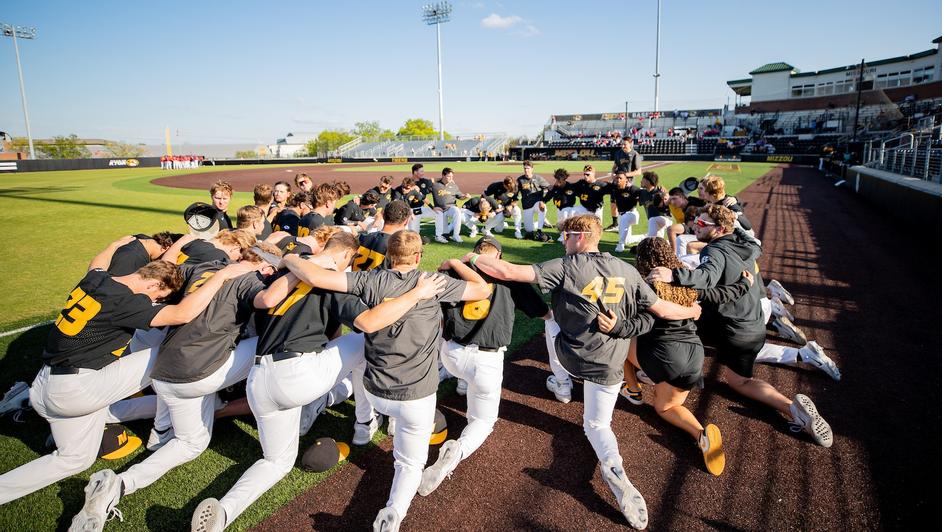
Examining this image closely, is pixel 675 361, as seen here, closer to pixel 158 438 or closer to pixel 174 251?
pixel 158 438

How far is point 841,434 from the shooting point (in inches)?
165

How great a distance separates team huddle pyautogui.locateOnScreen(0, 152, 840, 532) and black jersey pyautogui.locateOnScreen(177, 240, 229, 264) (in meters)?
0.51

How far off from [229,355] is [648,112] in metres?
77.2

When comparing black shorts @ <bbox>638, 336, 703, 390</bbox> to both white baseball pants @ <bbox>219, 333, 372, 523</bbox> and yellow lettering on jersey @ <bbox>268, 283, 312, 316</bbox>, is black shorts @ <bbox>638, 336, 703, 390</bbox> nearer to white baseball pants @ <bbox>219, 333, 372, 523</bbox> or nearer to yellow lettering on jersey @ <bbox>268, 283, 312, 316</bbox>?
white baseball pants @ <bbox>219, 333, 372, 523</bbox>

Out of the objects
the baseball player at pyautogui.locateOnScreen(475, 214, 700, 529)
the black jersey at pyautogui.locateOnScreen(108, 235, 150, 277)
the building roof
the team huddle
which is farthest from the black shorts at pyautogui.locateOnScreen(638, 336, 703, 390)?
the building roof

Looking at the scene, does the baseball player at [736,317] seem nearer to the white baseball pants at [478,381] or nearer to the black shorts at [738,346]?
the black shorts at [738,346]

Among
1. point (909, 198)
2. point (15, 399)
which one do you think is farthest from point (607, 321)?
point (909, 198)

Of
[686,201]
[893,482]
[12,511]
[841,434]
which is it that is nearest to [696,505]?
[893,482]

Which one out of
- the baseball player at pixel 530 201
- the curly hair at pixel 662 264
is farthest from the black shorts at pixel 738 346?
the baseball player at pixel 530 201

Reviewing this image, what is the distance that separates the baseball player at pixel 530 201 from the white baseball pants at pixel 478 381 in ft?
28.7

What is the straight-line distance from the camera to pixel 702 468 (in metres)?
3.80

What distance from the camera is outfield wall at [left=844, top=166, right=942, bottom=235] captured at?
11242 millimetres

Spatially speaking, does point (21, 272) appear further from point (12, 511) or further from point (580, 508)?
point (580, 508)

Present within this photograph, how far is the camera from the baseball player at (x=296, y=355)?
3.20 m
